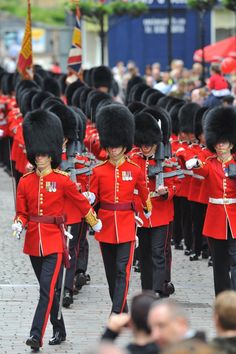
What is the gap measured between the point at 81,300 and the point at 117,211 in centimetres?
155

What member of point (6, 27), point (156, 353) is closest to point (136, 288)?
point (156, 353)

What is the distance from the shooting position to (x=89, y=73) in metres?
21.7

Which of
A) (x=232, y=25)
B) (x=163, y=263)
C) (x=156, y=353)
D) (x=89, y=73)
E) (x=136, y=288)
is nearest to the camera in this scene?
(x=156, y=353)

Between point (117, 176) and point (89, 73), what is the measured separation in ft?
39.1

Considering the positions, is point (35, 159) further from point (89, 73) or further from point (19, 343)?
point (89, 73)

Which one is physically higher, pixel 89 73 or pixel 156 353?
pixel 156 353

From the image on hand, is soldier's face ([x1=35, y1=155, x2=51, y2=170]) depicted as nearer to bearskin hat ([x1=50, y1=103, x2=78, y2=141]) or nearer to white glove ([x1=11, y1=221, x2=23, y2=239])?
white glove ([x1=11, y1=221, x2=23, y2=239])

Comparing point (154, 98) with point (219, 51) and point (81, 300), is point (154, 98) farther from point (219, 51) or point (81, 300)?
point (219, 51)

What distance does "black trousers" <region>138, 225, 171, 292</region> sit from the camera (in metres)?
10.8

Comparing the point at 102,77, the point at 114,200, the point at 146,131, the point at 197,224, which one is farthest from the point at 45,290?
the point at 102,77

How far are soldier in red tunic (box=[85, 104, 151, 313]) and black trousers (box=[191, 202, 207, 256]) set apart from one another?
126 inches

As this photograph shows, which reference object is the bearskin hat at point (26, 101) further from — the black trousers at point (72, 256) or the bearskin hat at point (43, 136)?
the bearskin hat at point (43, 136)

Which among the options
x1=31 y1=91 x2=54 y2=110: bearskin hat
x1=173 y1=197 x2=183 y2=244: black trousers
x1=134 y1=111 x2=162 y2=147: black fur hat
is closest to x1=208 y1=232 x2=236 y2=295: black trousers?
x1=134 y1=111 x2=162 y2=147: black fur hat

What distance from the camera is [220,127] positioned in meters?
10.7
